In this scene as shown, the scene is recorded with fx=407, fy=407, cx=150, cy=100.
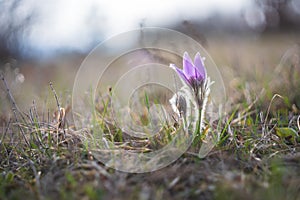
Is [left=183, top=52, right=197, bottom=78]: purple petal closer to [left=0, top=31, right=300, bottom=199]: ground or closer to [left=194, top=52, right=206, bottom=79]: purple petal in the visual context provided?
[left=194, top=52, right=206, bottom=79]: purple petal

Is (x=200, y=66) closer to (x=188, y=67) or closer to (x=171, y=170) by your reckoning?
(x=188, y=67)

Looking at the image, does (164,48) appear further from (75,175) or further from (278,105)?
(75,175)

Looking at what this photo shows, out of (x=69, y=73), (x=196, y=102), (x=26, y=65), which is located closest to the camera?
(x=196, y=102)

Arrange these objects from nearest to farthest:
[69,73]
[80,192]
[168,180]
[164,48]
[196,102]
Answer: [80,192] < [168,180] < [196,102] < [164,48] < [69,73]

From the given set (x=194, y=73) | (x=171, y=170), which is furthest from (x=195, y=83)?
(x=171, y=170)

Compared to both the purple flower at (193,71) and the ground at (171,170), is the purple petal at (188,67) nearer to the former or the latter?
the purple flower at (193,71)

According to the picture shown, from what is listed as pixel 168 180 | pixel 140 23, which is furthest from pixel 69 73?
pixel 168 180

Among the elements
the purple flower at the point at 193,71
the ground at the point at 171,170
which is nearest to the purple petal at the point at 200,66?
the purple flower at the point at 193,71

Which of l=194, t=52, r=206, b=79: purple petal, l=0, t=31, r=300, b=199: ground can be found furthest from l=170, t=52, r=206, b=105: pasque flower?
l=0, t=31, r=300, b=199: ground
